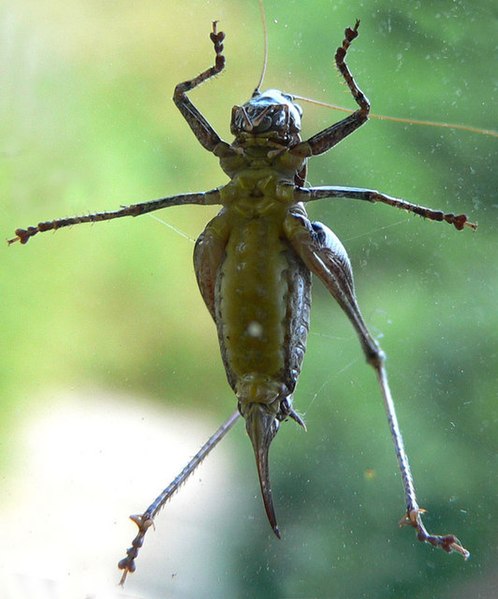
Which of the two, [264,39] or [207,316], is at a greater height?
[264,39]

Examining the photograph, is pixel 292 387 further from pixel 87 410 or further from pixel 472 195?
pixel 87 410

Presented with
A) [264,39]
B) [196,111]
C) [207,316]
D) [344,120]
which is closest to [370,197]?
[344,120]

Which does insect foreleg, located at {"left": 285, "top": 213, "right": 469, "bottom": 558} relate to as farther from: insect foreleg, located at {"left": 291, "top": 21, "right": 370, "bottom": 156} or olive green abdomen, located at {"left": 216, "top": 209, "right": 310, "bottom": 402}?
insect foreleg, located at {"left": 291, "top": 21, "right": 370, "bottom": 156}

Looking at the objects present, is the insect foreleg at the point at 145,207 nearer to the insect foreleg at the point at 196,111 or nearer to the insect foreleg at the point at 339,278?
the insect foreleg at the point at 196,111

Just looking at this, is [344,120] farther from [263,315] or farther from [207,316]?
[207,316]

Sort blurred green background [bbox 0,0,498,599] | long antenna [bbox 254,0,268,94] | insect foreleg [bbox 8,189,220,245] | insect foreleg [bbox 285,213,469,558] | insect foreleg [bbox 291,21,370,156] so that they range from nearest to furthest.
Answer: insect foreleg [bbox 285,213,469,558], insect foreleg [bbox 291,21,370,156], insect foreleg [bbox 8,189,220,245], blurred green background [bbox 0,0,498,599], long antenna [bbox 254,0,268,94]

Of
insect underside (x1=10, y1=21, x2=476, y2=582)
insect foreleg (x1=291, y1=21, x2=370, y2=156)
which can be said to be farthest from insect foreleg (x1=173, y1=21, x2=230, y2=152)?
insect foreleg (x1=291, y1=21, x2=370, y2=156)

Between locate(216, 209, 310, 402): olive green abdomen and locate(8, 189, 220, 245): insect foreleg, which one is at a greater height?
locate(8, 189, 220, 245): insect foreleg
